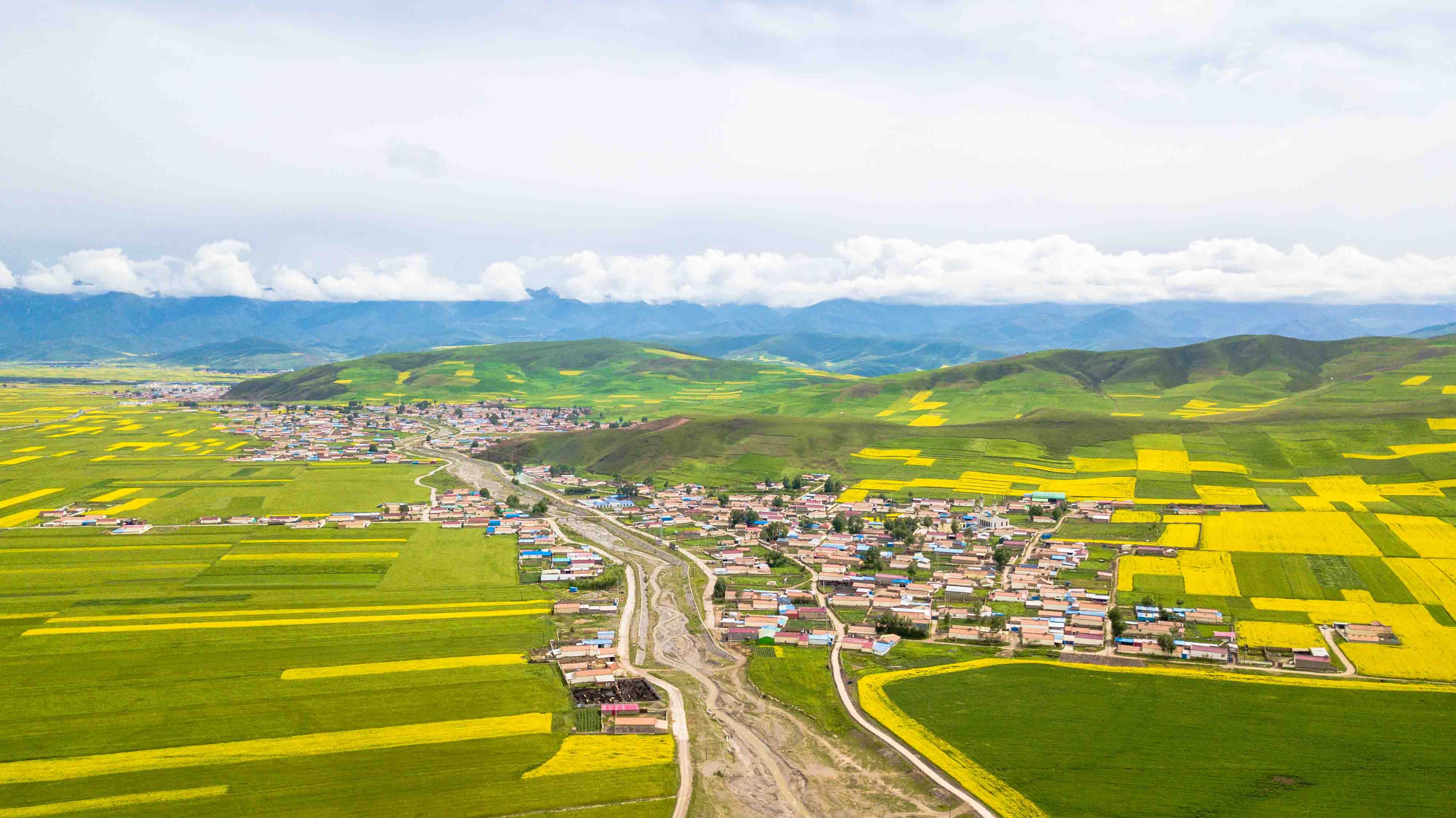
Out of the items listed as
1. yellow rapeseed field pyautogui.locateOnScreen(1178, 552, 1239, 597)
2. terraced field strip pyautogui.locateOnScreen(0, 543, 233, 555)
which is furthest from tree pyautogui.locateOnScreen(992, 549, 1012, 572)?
terraced field strip pyautogui.locateOnScreen(0, 543, 233, 555)

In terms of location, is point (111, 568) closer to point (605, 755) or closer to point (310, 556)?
point (310, 556)

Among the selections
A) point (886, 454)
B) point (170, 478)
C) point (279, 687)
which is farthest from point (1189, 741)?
point (170, 478)

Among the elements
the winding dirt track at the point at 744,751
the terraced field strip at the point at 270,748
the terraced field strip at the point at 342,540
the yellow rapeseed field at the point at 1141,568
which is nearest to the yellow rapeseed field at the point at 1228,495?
the yellow rapeseed field at the point at 1141,568

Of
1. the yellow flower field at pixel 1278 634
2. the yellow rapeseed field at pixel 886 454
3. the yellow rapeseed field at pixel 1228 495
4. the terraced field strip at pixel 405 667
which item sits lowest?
the terraced field strip at pixel 405 667

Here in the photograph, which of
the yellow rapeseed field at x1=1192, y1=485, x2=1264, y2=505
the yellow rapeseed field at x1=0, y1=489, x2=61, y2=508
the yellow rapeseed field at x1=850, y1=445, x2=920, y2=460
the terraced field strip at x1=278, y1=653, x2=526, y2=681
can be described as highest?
the yellow rapeseed field at x1=1192, y1=485, x2=1264, y2=505

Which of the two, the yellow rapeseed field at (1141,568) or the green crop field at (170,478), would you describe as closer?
the yellow rapeseed field at (1141,568)

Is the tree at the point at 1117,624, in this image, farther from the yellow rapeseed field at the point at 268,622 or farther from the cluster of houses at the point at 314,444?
the cluster of houses at the point at 314,444

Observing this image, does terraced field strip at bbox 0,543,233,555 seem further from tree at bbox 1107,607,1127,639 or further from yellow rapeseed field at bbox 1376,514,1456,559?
yellow rapeseed field at bbox 1376,514,1456,559
